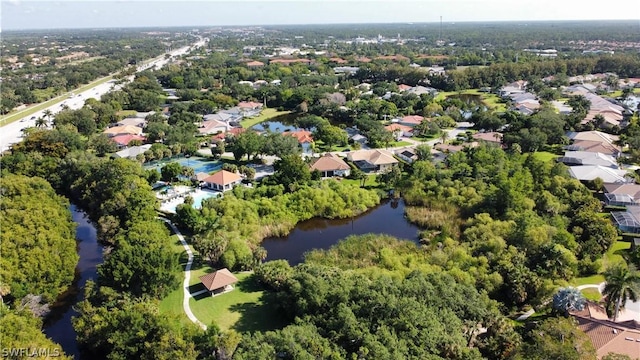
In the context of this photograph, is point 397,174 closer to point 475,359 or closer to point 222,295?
point 222,295

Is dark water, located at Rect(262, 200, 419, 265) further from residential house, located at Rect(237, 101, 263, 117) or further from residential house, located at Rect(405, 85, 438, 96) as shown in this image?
residential house, located at Rect(405, 85, 438, 96)

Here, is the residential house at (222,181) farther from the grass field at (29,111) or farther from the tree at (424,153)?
the grass field at (29,111)

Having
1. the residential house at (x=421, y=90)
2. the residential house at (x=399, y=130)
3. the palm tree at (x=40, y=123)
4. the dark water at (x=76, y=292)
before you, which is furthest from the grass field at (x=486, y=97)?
the palm tree at (x=40, y=123)

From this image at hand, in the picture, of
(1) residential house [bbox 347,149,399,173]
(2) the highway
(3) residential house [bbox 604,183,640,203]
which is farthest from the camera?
(2) the highway

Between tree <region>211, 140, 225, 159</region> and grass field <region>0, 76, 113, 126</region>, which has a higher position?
grass field <region>0, 76, 113, 126</region>

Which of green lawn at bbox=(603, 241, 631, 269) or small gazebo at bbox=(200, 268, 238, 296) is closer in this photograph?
small gazebo at bbox=(200, 268, 238, 296)

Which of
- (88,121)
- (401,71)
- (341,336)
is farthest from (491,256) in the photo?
(401,71)

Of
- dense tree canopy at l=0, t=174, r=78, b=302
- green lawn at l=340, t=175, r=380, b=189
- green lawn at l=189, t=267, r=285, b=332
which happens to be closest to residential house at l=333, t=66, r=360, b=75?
green lawn at l=340, t=175, r=380, b=189
